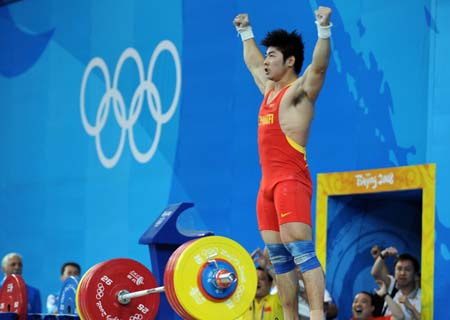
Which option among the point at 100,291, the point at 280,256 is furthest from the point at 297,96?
the point at 100,291

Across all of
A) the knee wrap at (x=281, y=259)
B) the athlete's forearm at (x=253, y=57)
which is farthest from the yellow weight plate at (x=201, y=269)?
the athlete's forearm at (x=253, y=57)

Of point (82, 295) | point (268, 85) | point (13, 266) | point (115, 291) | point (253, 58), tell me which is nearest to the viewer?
point (268, 85)

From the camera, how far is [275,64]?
5.18m

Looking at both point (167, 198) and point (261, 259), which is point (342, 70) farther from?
point (167, 198)

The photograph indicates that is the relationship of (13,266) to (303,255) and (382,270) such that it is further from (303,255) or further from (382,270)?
(303,255)

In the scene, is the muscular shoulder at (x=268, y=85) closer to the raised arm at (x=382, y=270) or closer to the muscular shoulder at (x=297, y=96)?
the muscular shoulder at (x=297, y=96)

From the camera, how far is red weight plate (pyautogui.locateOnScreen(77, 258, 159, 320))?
6.03m

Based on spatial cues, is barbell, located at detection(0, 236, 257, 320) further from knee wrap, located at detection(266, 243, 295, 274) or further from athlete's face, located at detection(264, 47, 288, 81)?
athlete's face, located at detection(264, 47, 288, 81)

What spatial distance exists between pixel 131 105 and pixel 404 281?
4.48m

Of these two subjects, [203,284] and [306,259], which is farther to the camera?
[203,284]

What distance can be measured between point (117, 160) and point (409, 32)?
4.12 metres

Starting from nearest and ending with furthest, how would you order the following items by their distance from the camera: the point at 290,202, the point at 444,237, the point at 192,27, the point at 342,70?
→ the point at 290,202 → the point at 444,237 → the point at 342,70 → the point at 192,27

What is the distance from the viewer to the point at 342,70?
8297 millimetres

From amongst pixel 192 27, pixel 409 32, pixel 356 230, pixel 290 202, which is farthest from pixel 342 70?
pixel 290 202
